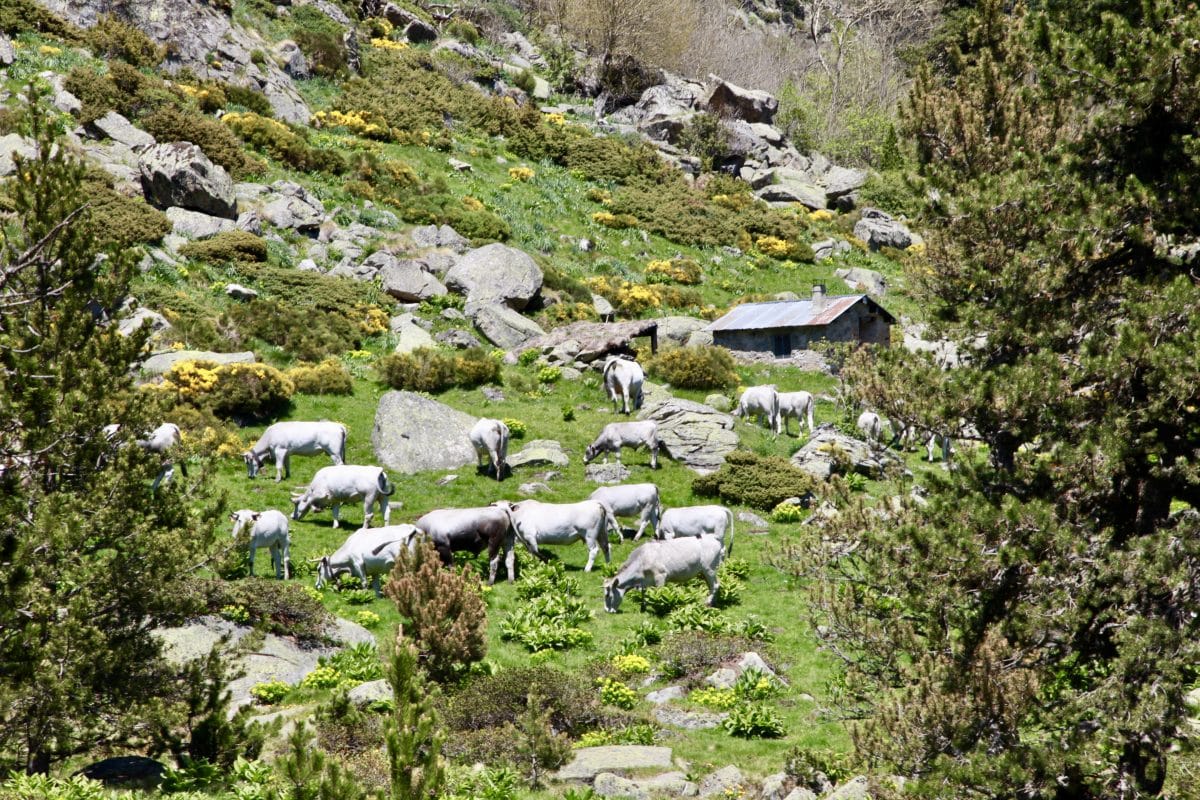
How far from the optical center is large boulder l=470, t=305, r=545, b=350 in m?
39.8

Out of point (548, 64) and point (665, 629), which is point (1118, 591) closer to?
point (665, 629)

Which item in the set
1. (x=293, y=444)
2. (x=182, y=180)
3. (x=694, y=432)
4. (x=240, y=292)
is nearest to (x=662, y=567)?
(x=694, y=432)

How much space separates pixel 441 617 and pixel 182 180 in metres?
33.9

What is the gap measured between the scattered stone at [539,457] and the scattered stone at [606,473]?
0.94 m

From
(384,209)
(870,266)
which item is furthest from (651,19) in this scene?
(384,209)

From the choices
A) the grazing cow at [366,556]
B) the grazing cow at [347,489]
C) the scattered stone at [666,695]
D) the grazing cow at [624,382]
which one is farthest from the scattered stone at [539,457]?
the scattered stone at [666,695]

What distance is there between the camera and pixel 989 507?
32.5ft

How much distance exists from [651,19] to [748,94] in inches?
475

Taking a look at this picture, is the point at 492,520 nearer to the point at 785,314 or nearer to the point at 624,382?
the point at 624,382

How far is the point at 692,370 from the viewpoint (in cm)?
3772

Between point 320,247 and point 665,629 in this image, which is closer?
point 665,629

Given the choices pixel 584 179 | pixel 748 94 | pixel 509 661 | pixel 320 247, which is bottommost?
pixel 509 661

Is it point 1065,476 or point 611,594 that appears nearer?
point 1065,476

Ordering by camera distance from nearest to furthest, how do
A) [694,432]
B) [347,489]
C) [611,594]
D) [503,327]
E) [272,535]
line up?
[611,594]
[272,535]
[347,489]
[694,432]
[503,327]
